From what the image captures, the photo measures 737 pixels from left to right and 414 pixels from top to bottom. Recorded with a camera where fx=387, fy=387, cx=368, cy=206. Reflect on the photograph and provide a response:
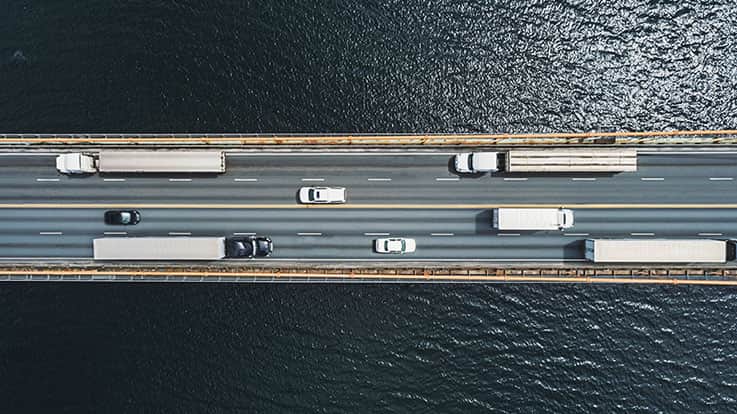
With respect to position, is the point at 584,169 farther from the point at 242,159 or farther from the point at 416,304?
the point at 242,159

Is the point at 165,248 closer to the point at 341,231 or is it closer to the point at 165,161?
the point at 165,161

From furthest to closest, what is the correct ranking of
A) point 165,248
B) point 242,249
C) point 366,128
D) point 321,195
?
point 366,128 → point 321,195 → point 242,249 → point 165,248

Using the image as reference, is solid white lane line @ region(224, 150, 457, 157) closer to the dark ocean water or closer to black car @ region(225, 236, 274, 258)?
the dark ocean water

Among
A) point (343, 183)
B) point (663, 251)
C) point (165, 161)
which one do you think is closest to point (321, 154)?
point (343, 183)

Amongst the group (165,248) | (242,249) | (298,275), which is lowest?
(298,275)

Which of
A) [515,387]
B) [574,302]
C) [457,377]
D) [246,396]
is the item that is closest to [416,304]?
[457,377]

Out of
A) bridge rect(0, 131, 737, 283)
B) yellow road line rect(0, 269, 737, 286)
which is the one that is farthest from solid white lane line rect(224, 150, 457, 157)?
yellow road line rect(0, 269, 737, 286)
